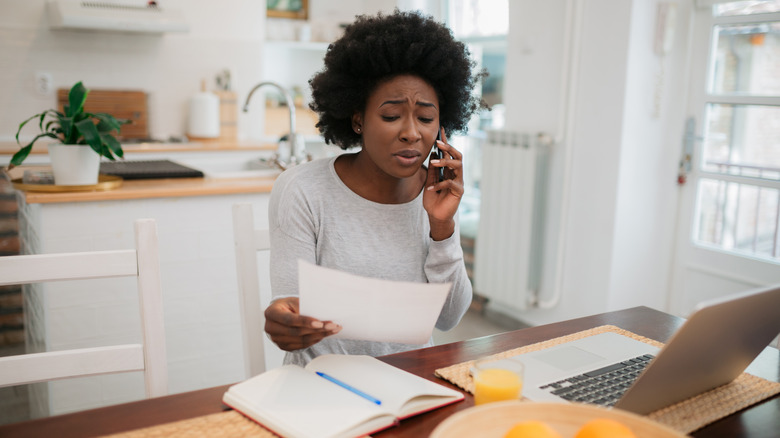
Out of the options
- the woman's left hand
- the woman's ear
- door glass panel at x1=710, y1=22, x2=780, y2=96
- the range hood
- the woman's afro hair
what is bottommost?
the woman's left hand

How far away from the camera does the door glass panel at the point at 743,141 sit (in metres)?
2.59

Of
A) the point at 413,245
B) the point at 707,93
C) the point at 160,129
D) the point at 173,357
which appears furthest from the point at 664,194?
the point at 160,129

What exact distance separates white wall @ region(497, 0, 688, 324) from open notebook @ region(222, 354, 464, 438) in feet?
6.89

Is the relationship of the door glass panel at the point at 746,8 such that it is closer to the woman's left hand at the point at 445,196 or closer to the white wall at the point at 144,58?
the woman's left hand at the point at 445,196

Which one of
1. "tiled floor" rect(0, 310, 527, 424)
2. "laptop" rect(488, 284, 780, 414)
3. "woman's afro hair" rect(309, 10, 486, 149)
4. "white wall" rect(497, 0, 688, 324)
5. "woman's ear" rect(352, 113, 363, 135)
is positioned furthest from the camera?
"white wall" rect(497, 0, 688, 324)

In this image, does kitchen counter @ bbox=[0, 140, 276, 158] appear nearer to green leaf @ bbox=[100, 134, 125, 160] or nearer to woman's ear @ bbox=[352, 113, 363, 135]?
green leaf @ bbox=[100, 134, 125, 160]

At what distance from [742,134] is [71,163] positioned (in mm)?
2549

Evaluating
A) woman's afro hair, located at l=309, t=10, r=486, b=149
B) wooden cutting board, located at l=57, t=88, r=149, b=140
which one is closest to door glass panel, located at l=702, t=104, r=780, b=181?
woman's afro hair, located at l=309, t=10, r=486, b=149

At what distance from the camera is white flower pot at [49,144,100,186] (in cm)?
208

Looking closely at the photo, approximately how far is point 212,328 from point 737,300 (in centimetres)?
185

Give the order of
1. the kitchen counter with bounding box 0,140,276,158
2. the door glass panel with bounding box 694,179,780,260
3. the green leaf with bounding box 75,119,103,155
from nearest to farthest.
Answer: the green leaf with bounding box 75,119,103,155, the door glass panel with bounding box 694,179,780,260, the kitchen counter with bounding box 0,140,276,158

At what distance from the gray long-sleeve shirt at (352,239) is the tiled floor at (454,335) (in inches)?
58.7

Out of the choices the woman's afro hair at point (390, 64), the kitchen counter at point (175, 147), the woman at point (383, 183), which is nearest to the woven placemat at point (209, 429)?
the woman at point (383, 183)

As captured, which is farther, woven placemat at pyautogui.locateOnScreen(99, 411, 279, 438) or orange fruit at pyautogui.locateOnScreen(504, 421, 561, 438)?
woven placemat at pyautogui.locateOnScreen(99, 411, 279, 438)
